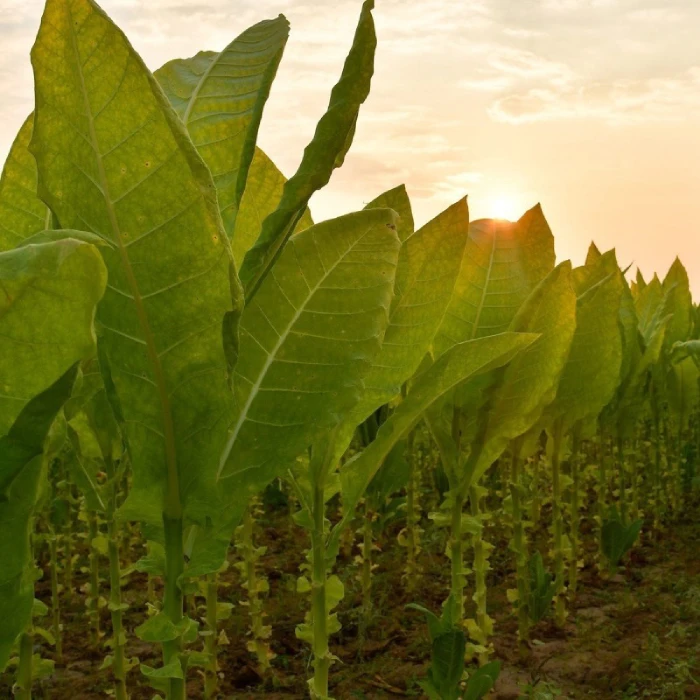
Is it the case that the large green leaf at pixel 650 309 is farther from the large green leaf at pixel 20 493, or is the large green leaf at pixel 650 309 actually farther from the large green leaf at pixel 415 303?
the large green leaf at pixel 20 493

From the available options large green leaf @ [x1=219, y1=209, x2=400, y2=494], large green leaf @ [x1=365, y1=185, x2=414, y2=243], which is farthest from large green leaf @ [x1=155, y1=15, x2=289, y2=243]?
large green leaf @ [x1=365, y1=185, x2=414, y2=243]

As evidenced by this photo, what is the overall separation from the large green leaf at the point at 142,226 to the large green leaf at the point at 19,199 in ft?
1.71

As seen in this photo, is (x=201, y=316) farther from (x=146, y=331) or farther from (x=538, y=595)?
(x=538, y=595)

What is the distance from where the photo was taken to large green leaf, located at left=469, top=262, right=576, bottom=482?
215 centimetres

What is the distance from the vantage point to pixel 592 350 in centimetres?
287

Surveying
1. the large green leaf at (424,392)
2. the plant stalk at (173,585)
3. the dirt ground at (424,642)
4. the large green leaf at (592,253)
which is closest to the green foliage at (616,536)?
the dirt ground at (424,642)

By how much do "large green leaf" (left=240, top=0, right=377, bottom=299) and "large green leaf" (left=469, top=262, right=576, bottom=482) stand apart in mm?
1098

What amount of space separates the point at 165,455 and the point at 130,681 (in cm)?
205

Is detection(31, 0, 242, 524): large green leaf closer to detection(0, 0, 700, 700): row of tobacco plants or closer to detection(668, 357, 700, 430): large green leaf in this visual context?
detection(0, 0, 700, 700): row of tobacco plants

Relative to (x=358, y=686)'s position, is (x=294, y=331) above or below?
above

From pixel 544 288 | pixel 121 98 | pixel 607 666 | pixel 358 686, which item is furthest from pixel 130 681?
pixel 121 98

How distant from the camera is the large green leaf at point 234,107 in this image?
1301 millimetres

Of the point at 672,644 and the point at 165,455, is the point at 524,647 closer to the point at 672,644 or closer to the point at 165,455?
the point at 672,644

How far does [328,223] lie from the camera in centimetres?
132
